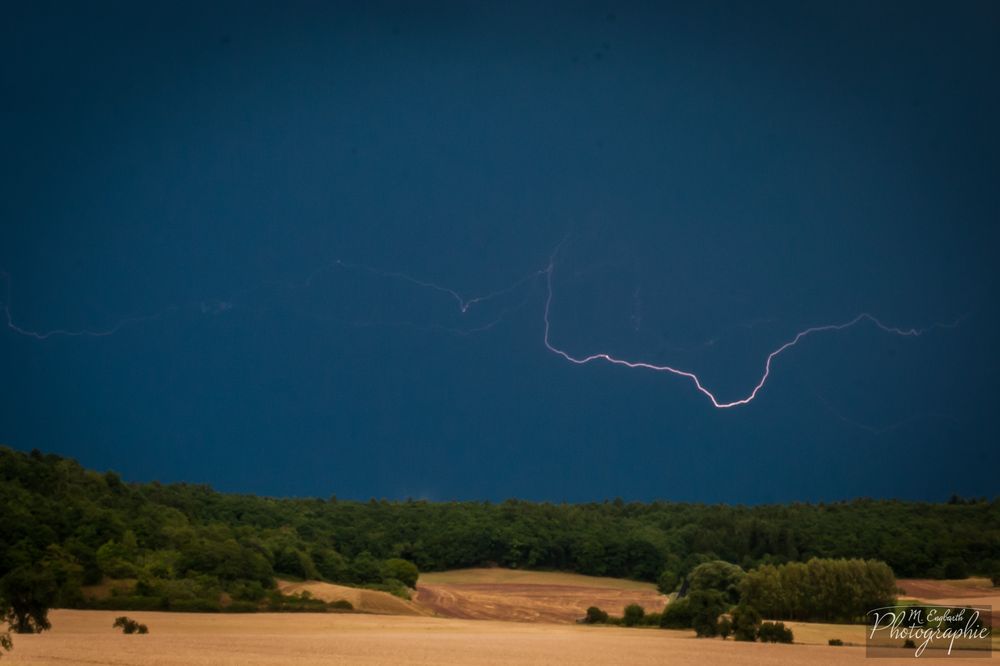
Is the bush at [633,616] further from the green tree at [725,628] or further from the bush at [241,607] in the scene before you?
the bush at [241,607]

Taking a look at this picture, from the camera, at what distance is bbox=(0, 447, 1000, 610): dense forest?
163 ft

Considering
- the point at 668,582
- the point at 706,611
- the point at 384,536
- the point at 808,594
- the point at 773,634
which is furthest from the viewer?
the point at 384,536

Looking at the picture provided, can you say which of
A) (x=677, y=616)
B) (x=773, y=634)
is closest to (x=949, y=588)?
(x=677, y=616)

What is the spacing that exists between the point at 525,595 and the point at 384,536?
756 inches

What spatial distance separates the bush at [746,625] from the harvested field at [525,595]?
53.9ft

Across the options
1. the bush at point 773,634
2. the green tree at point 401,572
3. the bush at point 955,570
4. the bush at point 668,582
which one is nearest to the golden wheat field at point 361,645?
the bush at point 773,634

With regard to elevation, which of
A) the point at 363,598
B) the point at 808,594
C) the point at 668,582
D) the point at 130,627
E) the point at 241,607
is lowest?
the point at 241,607

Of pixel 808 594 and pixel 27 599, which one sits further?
pixel 808 594

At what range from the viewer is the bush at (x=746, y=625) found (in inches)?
1412

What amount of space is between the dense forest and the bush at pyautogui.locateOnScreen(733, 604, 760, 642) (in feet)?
75.3

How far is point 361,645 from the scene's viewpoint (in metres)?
31.0

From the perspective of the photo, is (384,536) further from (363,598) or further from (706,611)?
(706,611)

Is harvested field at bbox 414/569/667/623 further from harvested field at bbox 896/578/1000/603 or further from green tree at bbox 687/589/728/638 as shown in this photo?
harvested field at bbox 896/578/1000/603

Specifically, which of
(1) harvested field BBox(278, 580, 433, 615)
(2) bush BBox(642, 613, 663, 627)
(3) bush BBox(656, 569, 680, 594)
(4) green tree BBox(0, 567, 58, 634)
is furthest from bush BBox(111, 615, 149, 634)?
(3) bush BBox(656, 569, 680, 594)
